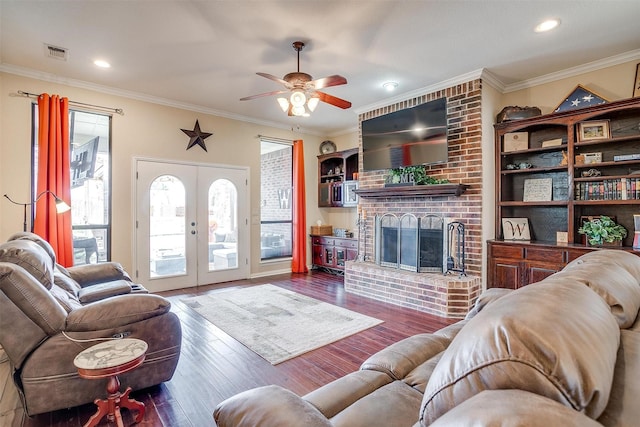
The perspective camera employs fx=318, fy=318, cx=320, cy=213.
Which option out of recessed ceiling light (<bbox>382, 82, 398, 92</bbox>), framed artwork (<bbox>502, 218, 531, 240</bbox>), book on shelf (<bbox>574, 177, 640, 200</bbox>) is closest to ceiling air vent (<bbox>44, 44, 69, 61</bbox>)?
recessed ceiling light (<bbox>382, 82, 398, 92</bbox>)

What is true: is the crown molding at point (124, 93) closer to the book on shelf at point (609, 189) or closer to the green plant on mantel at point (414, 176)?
the green plant on mantel at point (414, 176)

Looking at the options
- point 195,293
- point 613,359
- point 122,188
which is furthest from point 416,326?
point 122,188

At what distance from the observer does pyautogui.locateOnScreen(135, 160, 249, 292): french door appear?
4.86 metres

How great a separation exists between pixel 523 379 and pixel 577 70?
15.2 ft

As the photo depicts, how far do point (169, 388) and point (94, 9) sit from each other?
3.15 m

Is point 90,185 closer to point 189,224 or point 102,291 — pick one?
point 189,224

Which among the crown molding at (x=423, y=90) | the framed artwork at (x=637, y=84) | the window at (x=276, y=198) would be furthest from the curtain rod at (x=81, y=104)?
the framed artwork at (x=637, y=84)

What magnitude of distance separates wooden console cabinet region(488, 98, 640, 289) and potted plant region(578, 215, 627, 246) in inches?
4.5

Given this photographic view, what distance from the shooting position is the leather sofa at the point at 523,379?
0.58 meters

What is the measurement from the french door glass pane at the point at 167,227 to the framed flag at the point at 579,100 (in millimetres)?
5393

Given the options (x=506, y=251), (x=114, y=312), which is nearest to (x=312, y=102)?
(x=114, y=312)

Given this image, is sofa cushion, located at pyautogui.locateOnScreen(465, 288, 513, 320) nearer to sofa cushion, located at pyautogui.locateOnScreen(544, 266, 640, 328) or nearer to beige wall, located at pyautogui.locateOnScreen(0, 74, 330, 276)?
sofa cushion, located at pyautogui.locateOnScreen(544, 266, 640, 328)

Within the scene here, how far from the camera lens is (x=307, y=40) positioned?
3.19 metres

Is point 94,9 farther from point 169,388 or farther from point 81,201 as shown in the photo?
point 169,388
